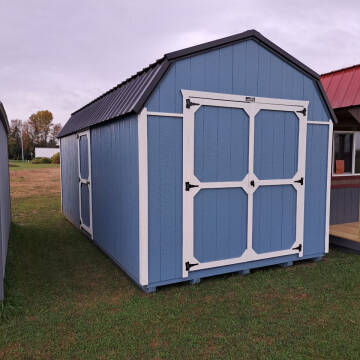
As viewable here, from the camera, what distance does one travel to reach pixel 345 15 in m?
9.73

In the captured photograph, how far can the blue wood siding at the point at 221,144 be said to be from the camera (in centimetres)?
415

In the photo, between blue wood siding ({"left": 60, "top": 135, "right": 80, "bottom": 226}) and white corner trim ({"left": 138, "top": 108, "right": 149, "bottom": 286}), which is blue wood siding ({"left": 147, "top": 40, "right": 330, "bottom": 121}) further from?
blue wood siding ({"left": 60, "top": 135, "right": 80, "bottom": 226})

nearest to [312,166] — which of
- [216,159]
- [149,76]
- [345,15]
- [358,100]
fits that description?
[358,100]

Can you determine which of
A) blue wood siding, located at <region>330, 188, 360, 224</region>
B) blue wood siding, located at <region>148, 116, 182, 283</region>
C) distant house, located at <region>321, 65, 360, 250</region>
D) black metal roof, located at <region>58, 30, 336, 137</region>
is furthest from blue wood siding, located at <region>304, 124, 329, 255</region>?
blue wood siding, located at <region>148, 116, 182, 283</region>

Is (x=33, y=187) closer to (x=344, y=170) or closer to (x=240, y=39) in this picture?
(x=344, y=170)

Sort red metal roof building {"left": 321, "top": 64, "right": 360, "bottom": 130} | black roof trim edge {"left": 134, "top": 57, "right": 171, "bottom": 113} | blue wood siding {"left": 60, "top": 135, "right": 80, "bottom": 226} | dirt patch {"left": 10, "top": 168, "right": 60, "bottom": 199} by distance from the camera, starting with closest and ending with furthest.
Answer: black roof trim edge {"left": 134, "top": 57, "right": 171, "bottom": 113} → red metal roof building {"left": 321, "top": 64, "right": 360, "bottom": 130} → blue wood siding {"left": 60, "top": 135, "right": 80, "bottom": 226} → dirt patch {"left": 10, "top": 168, "right": 60, "bottom": 199}

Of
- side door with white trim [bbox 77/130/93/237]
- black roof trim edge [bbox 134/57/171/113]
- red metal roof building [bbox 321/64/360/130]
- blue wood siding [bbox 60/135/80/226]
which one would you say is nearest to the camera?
black roof trim edge [bbox 134/57/171/113]

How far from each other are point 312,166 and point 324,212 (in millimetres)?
841

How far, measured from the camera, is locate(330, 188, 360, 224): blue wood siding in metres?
6.78

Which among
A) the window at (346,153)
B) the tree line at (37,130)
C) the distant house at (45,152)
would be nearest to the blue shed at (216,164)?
the window at (346,153)

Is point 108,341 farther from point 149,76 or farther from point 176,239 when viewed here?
point 149,76

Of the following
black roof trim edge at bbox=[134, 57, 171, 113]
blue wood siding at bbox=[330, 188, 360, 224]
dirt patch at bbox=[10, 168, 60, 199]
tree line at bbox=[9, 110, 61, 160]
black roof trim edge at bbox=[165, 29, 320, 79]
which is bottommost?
dirt patch at bbox=[10, 168, 60, 199]

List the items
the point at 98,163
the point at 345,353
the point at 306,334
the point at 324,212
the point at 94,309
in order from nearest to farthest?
the point at 345,353, the point at 306,334, the point at 94,309, the point at 324,212, the point at 98,163

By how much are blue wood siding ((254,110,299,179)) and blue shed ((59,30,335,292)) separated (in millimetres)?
15
